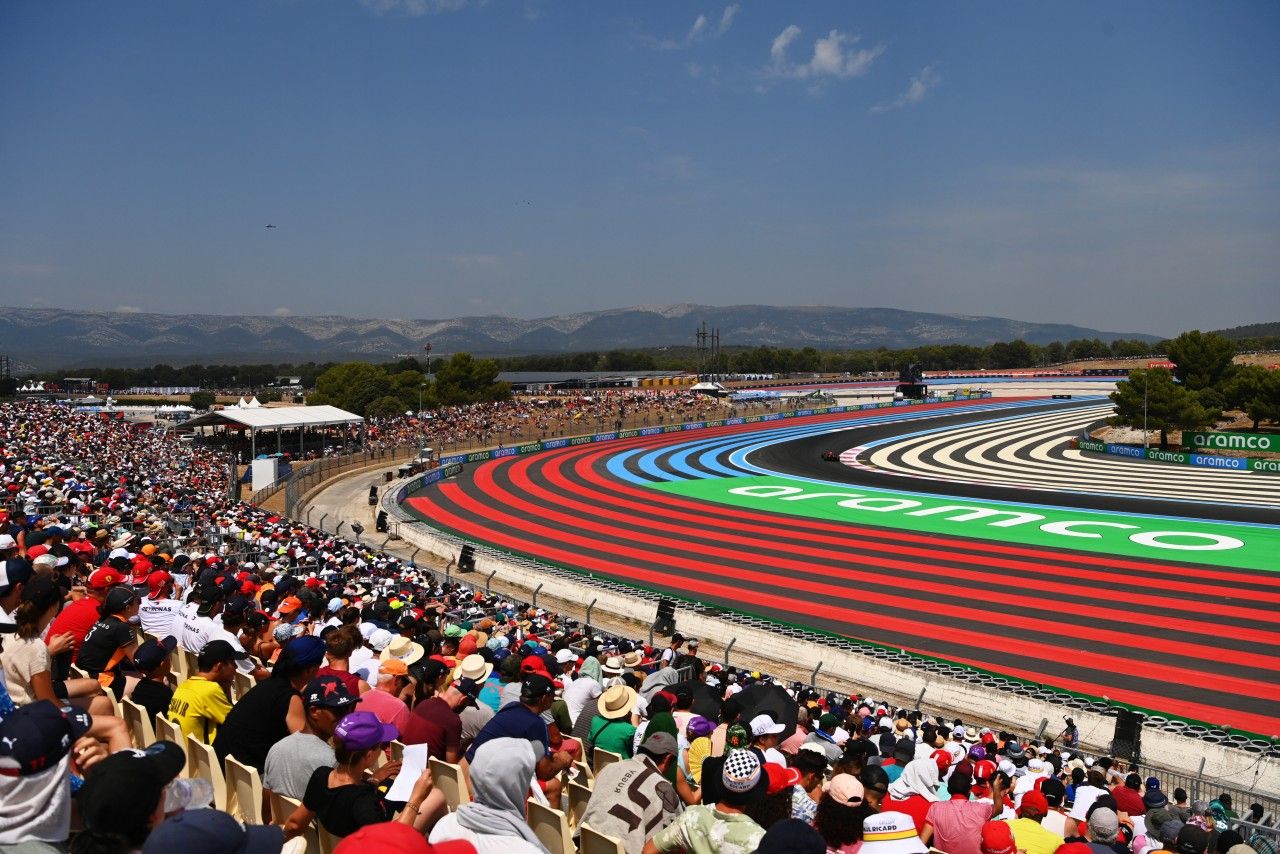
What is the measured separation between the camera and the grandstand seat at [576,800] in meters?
5.87

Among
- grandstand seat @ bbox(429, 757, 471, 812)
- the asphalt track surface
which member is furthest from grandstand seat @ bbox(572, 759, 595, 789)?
the asphalt track surface

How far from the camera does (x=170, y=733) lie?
5.89 m

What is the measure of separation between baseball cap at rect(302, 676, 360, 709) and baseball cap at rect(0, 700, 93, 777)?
1.60 m

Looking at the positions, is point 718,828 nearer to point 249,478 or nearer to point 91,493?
point 91,493

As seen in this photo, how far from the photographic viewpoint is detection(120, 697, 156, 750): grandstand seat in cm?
610

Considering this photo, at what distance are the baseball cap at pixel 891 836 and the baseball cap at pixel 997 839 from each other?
46.7 inches

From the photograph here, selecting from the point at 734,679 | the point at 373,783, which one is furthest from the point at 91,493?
the point at 373,783

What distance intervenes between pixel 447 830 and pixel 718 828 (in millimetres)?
1291

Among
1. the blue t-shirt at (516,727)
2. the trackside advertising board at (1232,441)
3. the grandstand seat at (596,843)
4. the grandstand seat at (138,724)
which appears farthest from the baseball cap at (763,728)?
the trackside advertising board at (1232,441)

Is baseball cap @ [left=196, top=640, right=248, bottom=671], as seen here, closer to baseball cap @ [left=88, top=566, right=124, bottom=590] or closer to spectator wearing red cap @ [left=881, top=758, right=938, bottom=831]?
baseball cap @ [left=88, top=566, right=124, bottom=590]

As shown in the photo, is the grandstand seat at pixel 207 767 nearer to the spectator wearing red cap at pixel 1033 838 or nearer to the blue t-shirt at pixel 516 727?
A: the blue t-shirt at pixel 516 727

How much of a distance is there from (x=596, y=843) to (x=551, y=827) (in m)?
0.40

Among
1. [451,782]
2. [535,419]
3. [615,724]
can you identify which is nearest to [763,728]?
[615,724]

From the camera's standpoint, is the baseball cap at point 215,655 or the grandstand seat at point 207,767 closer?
the grandstand seat at point 207,767
